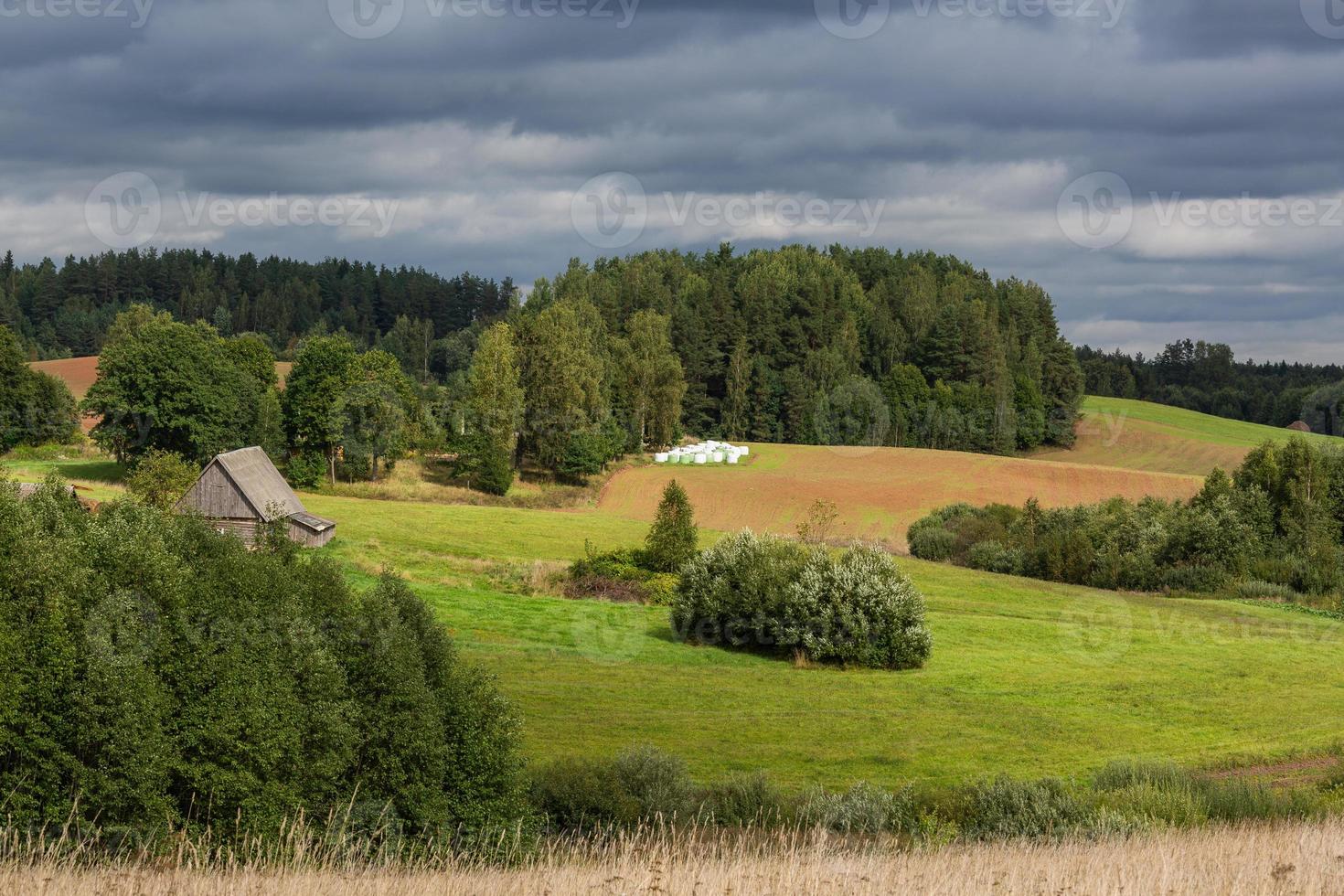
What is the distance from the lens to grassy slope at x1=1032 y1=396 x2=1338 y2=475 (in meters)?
114

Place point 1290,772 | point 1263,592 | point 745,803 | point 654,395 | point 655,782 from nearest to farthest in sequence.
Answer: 1. point 745,803
2. point 655,782
3. point 1290,772
4. point 1263,592
5. point 654,395

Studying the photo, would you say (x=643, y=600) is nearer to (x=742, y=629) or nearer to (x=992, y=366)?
(x=742, y=629)

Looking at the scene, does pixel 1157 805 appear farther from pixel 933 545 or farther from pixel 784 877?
pixel 933 545

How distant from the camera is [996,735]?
2989cm

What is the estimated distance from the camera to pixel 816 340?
142 meters

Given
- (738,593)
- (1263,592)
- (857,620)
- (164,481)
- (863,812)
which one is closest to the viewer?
(863,812)

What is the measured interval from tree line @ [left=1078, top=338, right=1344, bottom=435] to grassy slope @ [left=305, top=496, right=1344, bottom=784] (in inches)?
4593

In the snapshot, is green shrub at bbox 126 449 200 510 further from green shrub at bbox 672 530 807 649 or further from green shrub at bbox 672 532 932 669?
green shrub at bbox 672 532 932 669

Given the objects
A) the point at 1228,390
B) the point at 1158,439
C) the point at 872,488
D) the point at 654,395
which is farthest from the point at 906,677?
the point at 1228,390

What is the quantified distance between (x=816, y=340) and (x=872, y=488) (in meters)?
58.0

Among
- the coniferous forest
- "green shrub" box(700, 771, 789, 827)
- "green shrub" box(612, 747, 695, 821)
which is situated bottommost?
"green shrub" box(700, 771, 789, 827)

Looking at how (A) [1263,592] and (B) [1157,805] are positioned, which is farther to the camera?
(A) [1263,592]

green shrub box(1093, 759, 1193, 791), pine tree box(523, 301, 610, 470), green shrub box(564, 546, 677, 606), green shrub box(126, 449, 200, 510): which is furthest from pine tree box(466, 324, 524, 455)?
green shrub box(1093, 759, 1193, 791)

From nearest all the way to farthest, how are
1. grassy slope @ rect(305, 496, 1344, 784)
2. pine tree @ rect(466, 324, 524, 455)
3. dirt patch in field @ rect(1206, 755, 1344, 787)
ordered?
1. dirt patch in field @ rect(1206, 755, 1344, 787)
2. grassy slope @ rect(305, 496, 1344, 784)
3. pine tree @ rect(466, 324, 524, 455)
